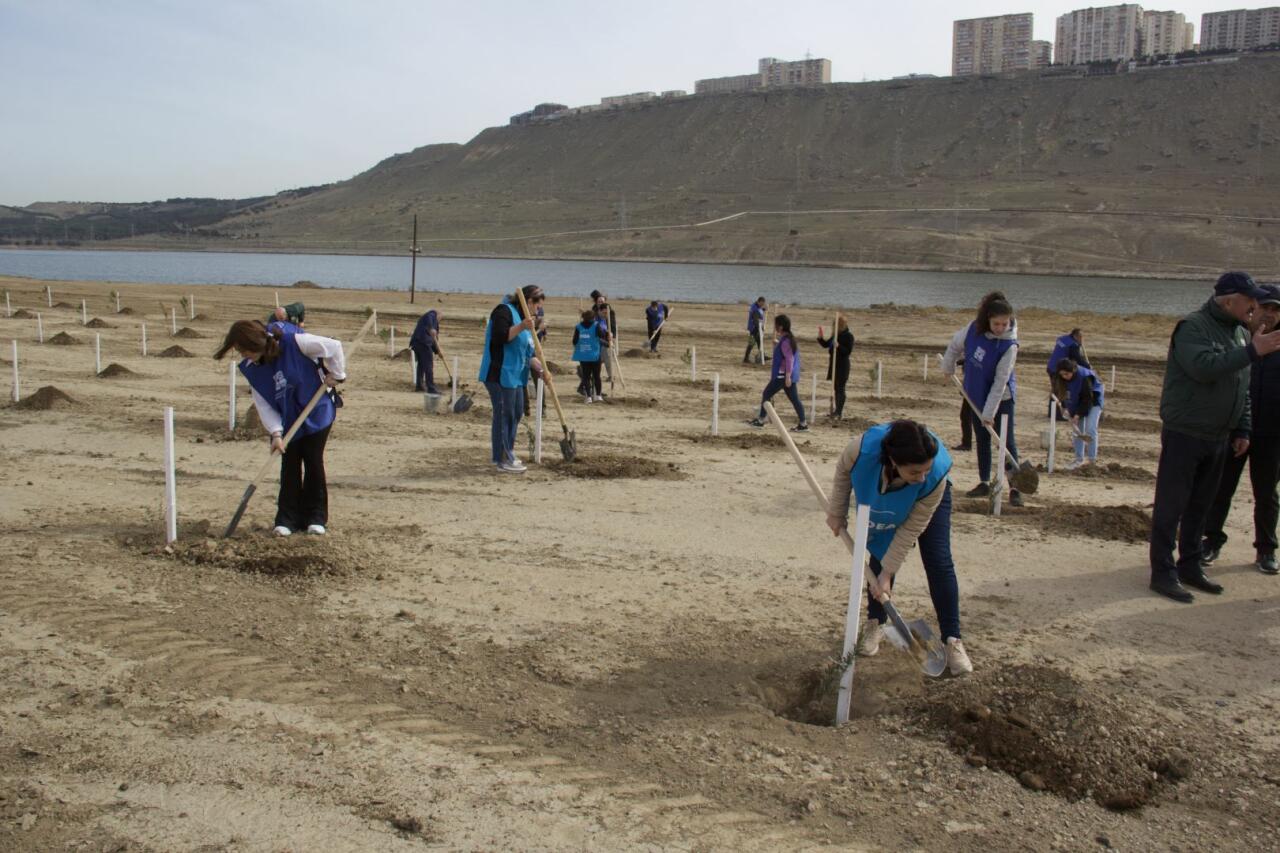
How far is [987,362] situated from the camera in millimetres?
9312

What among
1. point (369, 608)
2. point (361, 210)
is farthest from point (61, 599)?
point (361, 210)

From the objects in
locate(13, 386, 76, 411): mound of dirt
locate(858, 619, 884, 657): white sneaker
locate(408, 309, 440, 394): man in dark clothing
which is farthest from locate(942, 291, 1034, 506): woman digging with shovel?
locate(13, 386, 76, 411): mound of dirt

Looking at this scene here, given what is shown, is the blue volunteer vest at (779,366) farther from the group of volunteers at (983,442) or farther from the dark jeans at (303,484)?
the dark jeans at (303,484)

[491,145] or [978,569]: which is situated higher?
[491,145]

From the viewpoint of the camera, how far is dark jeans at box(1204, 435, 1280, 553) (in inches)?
304

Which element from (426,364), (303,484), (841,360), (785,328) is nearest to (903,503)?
(303,484)

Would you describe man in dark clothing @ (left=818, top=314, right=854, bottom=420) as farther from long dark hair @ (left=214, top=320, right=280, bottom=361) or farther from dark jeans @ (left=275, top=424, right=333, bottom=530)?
long dark hair @ (left=214, top=320, right=280, bottom=361)

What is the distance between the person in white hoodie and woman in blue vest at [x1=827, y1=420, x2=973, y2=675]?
3.95 m

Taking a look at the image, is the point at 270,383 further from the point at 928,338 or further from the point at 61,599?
the point at 928,338

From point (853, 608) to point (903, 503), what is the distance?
0.62 meters

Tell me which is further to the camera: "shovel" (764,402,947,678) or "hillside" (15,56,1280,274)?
"hillside" (15,56,1280,274)

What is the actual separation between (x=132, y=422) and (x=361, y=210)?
174893 millimetres

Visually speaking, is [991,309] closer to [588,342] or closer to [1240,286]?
[1240,286]

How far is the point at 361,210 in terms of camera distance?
587ft
